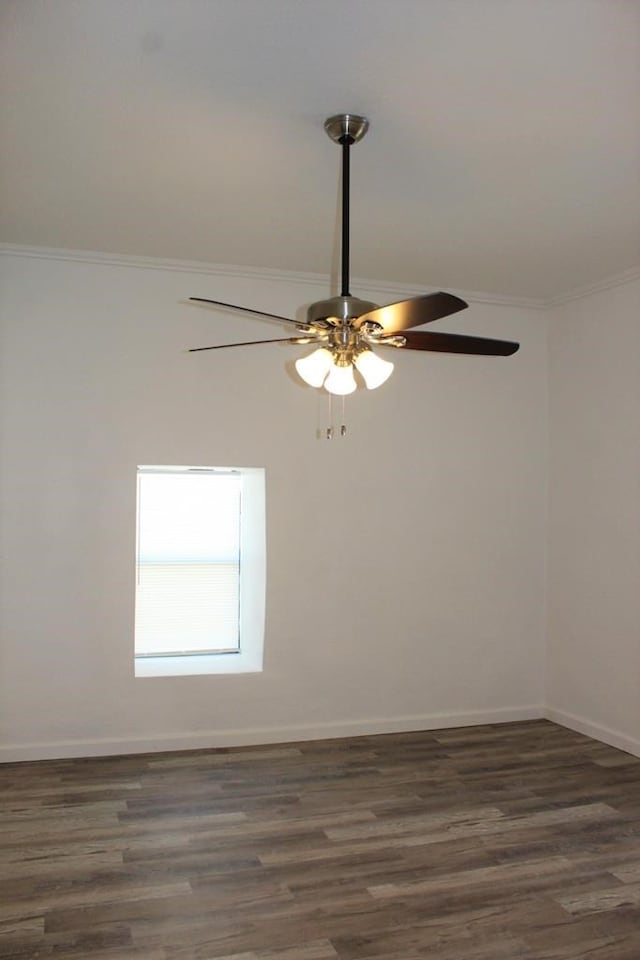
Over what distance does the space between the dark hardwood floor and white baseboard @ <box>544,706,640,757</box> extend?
0.31 ft

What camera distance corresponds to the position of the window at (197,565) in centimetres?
513

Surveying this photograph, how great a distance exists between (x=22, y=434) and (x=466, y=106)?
2827 mm

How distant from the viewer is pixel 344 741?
15.9 feet

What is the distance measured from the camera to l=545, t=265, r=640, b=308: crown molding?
4688mm

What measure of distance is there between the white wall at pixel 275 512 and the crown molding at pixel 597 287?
0.63ft

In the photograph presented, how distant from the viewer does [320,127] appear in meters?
2.96

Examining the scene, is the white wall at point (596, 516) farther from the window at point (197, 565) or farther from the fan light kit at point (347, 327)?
the fan light kit at point (347, 327)


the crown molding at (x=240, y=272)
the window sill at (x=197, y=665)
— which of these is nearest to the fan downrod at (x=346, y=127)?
the crown molding at (x=240, y=272)

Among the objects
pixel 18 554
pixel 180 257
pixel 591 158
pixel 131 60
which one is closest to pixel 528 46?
pixel 591 158

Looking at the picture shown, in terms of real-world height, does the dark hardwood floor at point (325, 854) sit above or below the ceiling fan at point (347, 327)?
below

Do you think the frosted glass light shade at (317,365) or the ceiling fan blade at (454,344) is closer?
the frosted glass light shade at (317,365)

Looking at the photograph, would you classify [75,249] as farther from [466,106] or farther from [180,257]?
[466,106]

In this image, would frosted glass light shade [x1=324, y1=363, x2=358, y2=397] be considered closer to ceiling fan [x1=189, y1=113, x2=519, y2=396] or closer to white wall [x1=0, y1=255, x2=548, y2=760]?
ceiling fan [x1=189, y1=113, x2=519, y2=396]

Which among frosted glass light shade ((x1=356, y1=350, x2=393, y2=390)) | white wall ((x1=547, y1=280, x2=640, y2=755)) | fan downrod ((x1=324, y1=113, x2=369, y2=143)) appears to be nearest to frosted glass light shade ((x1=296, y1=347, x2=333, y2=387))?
frosted glass light shade ((x1=356, y1=350, x2=393, y2=390))
